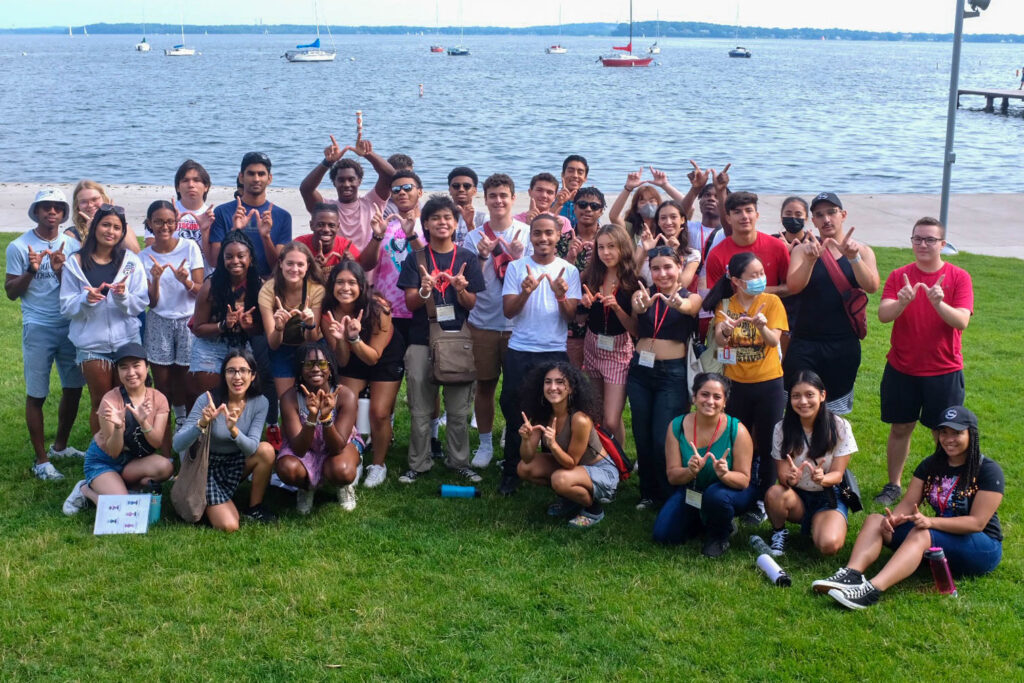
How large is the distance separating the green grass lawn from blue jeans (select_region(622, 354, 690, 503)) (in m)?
0.35

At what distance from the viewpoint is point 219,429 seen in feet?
21.7

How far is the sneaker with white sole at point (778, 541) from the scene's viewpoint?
20.7ft

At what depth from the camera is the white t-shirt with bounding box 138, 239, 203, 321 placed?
7355 millimetres

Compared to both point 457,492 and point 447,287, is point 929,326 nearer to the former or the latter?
point 447,287

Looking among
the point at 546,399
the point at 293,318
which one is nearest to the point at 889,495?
the point at 546,399

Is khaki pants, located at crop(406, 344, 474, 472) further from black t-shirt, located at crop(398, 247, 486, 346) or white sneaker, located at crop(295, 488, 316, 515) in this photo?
white sneaker, located at crop(295, 488, 316, 515)

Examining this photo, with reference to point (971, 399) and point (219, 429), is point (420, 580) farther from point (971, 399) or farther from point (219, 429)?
point (971, 399)

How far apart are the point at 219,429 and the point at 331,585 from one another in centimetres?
137

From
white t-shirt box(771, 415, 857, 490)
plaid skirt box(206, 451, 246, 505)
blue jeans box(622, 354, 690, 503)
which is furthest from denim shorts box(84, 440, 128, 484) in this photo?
white t-shirt box(771, 415, 857, 490)

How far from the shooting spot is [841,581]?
5.73 m

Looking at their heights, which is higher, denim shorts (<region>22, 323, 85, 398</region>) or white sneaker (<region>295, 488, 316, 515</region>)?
denim shorts (<region>22, 323, 85, 398</region>)

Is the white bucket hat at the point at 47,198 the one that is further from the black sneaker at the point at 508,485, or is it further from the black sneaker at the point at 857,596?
the black sneaker at the point at 857,596

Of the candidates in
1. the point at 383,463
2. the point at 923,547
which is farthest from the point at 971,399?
the point at 383,463

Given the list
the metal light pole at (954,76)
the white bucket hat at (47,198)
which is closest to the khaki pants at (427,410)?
the white bucket hat at (47,198)
